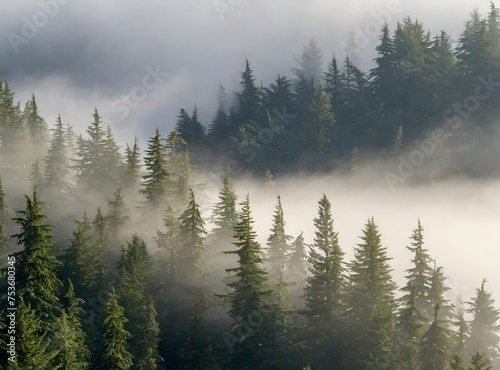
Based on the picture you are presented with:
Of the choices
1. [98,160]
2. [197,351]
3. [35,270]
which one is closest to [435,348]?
[197,351]

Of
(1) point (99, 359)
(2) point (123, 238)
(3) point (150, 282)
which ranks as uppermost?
(2) point (123, 238)

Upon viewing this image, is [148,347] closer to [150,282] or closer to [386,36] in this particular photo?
[150,282]

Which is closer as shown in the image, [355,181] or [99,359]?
[99,359]

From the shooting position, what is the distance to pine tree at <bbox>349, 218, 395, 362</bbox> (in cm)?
5619

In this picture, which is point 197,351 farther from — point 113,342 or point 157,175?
point 157,175

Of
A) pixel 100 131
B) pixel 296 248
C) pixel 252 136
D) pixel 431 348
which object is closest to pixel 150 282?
pixel 296 248

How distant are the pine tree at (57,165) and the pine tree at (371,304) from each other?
63.4 meters

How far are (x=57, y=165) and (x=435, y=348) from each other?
77.6 m

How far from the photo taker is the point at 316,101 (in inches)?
5069

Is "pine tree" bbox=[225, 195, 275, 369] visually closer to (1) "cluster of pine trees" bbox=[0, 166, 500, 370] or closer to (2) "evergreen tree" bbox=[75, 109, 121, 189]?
(1) "cluster of pine trees" bbox=[0, 166, 500, 370]

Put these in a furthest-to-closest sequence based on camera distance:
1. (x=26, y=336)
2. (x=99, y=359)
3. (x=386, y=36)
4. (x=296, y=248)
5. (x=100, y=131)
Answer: (x=386, y=36) < (x=100, y=131) < (x=296, y=248) < (x=99, y=359) < (x=26, y=336)

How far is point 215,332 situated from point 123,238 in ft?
72.5

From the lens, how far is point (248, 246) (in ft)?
188

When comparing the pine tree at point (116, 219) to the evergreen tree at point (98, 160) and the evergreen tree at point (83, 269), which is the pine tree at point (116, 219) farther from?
the evergreen tree at point (98, 160)
